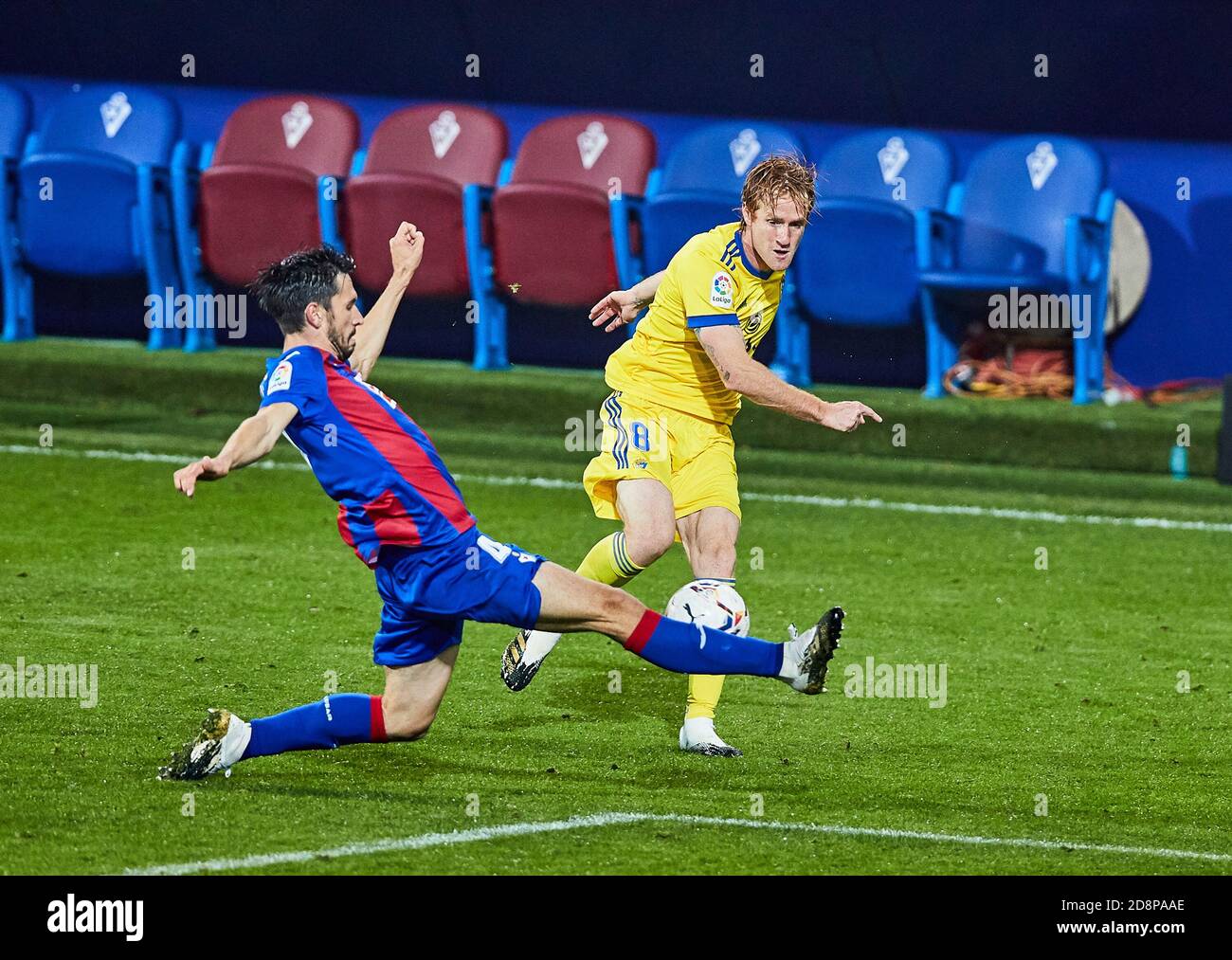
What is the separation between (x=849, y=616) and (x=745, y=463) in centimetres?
383

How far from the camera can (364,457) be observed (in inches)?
199

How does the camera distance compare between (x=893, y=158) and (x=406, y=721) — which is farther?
(x=893, y=158)

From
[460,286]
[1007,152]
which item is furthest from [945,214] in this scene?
[460,286]

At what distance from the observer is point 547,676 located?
6.88 metres

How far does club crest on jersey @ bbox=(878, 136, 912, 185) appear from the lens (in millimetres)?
12781

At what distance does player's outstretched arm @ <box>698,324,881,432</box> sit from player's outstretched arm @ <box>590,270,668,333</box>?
47 cm

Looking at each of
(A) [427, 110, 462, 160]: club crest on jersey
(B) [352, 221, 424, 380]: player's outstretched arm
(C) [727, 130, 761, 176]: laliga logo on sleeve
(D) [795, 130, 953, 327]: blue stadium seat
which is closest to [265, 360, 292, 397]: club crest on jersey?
(B) [352, 221, 424, 380]: player's outstretched arm

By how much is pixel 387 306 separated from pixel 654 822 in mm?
1704

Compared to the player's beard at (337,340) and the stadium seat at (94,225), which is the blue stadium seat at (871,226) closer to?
the stadium seat at (94,225)

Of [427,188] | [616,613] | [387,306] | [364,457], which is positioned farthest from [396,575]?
[427,188]

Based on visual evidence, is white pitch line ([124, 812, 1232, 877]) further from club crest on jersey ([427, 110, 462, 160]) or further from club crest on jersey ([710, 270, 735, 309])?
club crest on jersey ([427, 110, 462, 160])

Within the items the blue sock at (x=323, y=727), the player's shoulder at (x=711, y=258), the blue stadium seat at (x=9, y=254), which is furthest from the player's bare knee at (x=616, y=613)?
the blue stadium seat at (x=9, y=254)

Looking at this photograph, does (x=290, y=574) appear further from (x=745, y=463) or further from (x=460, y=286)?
(x=460, y=286)

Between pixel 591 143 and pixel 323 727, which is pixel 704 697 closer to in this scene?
pixel 323 727
